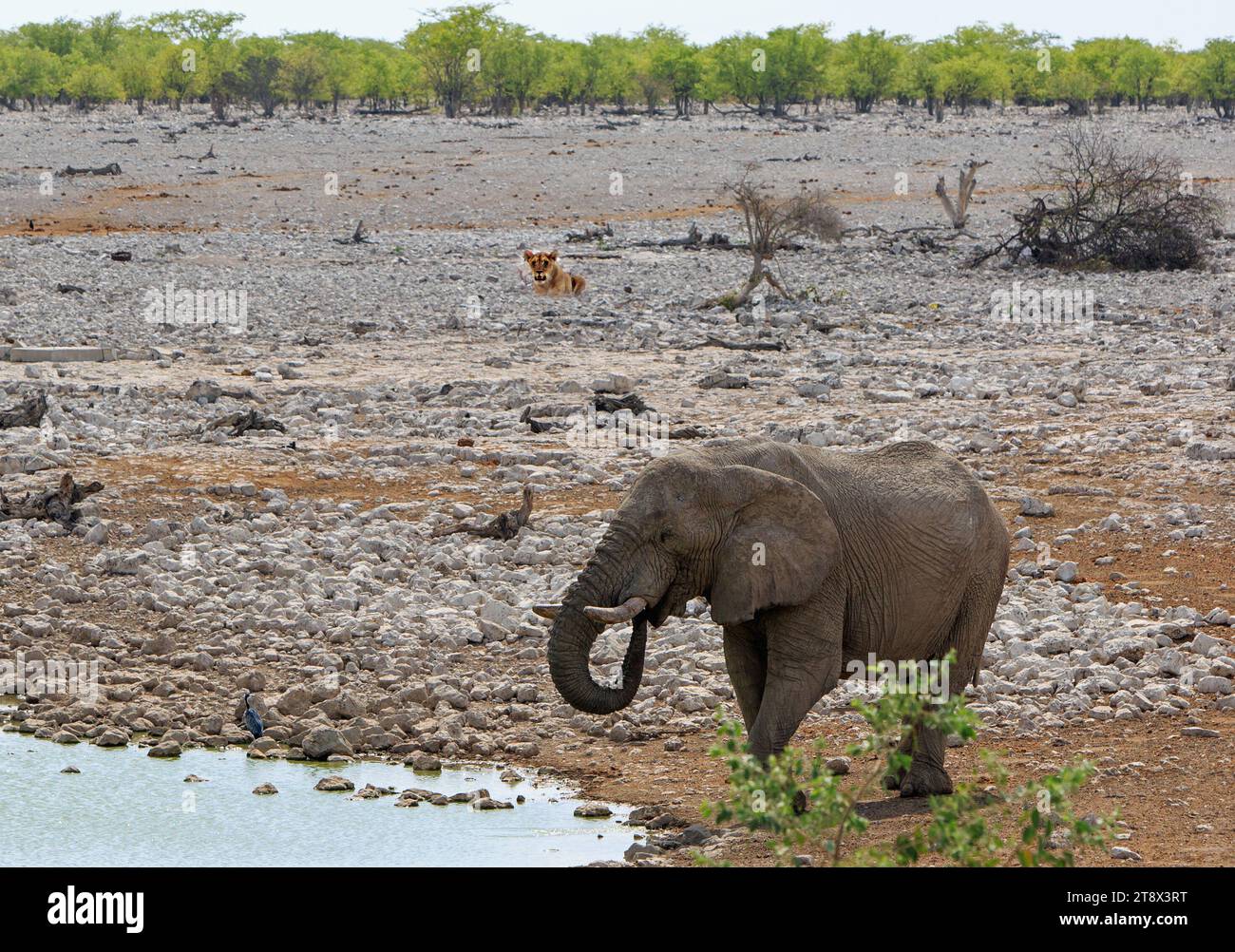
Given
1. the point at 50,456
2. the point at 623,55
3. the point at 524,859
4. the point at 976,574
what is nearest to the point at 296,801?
the point at 524,859

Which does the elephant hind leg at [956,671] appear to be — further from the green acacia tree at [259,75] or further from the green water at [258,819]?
the green acacia tree at [259,75]

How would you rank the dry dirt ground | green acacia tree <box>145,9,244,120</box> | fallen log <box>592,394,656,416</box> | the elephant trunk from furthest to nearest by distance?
green acacia tree <box>145,9,244,120</box> < fallen log <box>592,394,656,416</box> < the dry dirt ground < the elephant trunk

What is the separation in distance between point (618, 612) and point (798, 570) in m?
0.89

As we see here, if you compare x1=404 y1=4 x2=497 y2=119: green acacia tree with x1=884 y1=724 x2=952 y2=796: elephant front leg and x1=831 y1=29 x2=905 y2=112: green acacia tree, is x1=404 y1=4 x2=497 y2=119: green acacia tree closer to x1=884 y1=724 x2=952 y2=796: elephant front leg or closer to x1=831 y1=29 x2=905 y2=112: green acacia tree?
x1=831 y1=29 x2=905 y2=112: green acacia tree

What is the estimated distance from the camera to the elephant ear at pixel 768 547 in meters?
7.10

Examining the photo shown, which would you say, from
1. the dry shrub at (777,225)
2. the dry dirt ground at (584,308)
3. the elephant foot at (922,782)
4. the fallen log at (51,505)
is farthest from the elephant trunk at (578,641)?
the dry shrub at (777,225)

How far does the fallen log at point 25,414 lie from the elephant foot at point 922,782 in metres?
10.6

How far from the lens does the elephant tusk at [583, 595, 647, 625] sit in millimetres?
6695

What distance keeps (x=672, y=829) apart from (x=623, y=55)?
87.7 m

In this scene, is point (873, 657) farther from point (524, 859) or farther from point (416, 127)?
point (416, 127)


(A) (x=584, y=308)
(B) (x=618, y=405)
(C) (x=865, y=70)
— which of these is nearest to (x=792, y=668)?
(B) (x=618, y=405)

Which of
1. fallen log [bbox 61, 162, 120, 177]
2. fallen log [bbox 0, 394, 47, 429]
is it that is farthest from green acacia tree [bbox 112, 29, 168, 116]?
fallen log [bbox 0, 394, 47, 429]

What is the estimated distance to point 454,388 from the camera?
17891 mm

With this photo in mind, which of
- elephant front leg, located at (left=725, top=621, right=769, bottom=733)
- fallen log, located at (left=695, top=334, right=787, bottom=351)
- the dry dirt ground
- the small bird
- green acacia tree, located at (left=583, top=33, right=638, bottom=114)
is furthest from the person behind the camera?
green acacia tree, located at (left=583, top=33, right=638, bottom=114)
